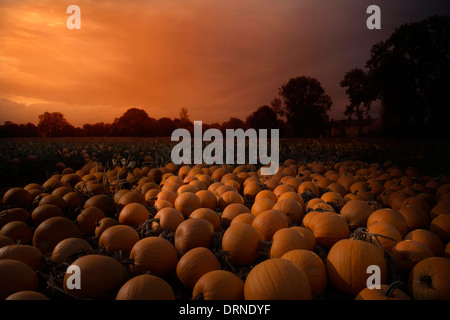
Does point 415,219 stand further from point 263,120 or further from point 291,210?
point 263,120

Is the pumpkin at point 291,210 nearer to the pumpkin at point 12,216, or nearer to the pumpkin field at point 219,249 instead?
the pumpkin field at point 219,249

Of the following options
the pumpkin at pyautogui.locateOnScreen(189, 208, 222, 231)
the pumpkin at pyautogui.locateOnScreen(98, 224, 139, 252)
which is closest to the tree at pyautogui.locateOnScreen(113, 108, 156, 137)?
the pumpkin at pyautogui.locateOnScreen(189, 208, 222, 231)

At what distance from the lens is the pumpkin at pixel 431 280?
5.52 ft

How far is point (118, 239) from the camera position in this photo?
7.64 ft

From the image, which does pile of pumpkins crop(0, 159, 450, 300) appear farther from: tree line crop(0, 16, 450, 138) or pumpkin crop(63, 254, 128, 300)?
tree line crop(0, 16, 450, 138)

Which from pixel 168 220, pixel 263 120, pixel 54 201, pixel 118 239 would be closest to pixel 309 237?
pixel 168 220

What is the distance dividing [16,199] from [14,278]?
203cm

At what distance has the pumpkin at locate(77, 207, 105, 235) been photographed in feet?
9.28

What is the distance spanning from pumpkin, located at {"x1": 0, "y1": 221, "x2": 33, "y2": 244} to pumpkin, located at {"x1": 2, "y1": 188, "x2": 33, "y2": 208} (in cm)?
81

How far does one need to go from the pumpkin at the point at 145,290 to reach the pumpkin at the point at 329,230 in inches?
59.2

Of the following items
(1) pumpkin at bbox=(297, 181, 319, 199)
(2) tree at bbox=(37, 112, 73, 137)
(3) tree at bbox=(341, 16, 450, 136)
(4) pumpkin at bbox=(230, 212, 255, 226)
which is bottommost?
(4) pumpkin at bbox=(230, 212, 255, 226)

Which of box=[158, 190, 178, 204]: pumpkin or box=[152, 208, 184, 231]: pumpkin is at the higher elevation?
box=[158, 190, 178, 204]: pumpkin
